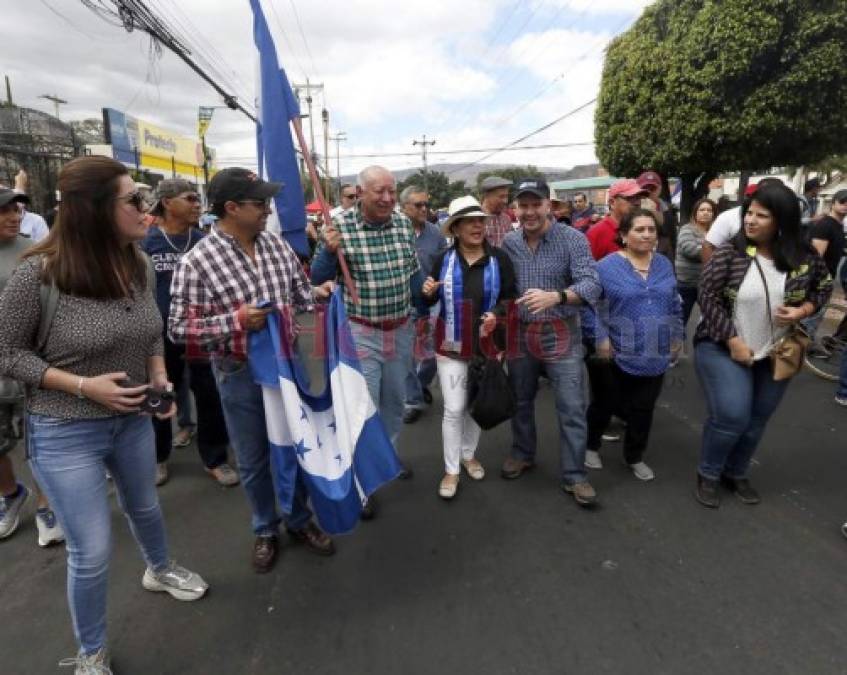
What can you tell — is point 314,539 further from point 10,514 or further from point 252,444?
point 10,514

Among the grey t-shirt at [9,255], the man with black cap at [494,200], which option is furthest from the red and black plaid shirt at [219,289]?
the man with black cap at [494,200]

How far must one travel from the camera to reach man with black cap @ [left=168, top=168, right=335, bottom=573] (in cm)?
230

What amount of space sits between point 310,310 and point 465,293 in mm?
900

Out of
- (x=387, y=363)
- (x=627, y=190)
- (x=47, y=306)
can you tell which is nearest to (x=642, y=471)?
(x=387, y=363)

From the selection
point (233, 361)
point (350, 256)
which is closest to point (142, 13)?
point (350, 256)

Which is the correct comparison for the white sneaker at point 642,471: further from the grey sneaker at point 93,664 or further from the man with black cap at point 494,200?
the grey sneaker at point 93,664

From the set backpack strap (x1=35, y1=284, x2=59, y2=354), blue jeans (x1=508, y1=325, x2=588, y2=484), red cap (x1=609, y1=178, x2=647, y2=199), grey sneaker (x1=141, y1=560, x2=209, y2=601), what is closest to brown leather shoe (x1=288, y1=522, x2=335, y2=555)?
grey sneaker (x1=141, y1=560, x2=209, y2=601)

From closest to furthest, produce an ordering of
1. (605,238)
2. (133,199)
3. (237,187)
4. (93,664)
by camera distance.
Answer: (133,199) < (93,664) < (237,187) < (605,238)

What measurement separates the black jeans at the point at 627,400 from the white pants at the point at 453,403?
36.7 inches

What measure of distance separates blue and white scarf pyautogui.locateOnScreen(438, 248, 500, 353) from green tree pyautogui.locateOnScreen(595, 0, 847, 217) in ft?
31.7

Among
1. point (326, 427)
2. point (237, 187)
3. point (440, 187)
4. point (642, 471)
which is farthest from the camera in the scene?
point (440, 187)

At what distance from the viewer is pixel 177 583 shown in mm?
2488

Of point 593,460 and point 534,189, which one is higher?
point 534,189

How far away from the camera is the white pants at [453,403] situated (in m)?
3.19
